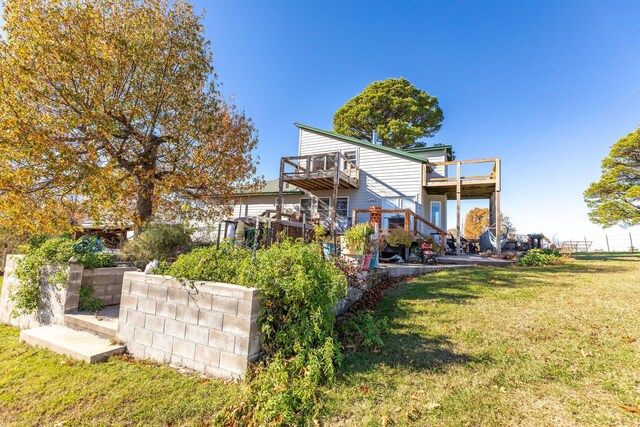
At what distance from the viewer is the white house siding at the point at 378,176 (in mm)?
14102

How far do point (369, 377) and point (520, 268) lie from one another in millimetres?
7714

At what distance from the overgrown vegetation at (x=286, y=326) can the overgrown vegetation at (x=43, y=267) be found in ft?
8.57

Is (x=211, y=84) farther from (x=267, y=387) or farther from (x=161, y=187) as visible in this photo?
(x=267, y=387)

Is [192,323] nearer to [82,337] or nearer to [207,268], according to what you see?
[207,268]

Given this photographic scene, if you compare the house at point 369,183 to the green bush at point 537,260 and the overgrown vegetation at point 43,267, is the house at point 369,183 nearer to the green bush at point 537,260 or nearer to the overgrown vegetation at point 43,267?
the green bush at point 537,260

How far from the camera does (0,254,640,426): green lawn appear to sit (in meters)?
2.27

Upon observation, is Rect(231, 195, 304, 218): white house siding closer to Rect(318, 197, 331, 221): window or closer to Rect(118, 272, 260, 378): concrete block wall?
Rect(318, 197, 331, 221): window

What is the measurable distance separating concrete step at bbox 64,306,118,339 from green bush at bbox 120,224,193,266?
6.20ft

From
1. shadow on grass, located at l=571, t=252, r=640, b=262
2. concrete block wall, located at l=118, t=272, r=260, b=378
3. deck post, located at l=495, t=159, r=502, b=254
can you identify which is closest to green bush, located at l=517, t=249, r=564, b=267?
deck post, located at l=495, t=159, r=502, b=254

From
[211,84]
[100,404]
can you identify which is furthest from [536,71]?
[100,404]

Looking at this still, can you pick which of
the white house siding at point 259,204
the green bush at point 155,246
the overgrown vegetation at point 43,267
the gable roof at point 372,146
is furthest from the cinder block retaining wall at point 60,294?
the gable roof at point 372,146

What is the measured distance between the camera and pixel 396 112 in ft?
85.6

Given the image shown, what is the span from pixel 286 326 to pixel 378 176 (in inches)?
498

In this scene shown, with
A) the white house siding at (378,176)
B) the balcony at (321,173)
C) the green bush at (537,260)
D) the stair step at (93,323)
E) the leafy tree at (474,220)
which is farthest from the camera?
the leafy tree at (474,220)
